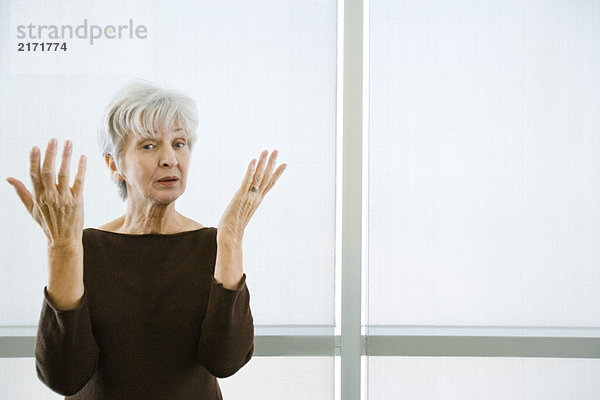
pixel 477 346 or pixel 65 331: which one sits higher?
pixel 65 331

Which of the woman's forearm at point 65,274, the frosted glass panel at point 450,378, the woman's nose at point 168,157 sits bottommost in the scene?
the frosted glass panel at point 450,378

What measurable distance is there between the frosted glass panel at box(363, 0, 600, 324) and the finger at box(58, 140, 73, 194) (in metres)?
0.85

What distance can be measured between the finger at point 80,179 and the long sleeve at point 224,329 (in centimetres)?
43

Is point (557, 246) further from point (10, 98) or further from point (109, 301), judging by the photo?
point (10, 98)

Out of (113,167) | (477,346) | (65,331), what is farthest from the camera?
(477,346)

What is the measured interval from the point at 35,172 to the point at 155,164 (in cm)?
33

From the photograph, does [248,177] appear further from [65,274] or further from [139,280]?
[65,274]

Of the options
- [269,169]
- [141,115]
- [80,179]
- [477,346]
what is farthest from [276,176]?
[477,346]

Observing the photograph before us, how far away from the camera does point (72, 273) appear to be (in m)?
1.56

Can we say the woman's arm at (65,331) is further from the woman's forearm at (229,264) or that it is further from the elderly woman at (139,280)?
the woman's forearm at (229,264)

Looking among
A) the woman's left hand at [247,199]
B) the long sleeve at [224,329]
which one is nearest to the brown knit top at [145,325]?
the long sleeve at [224,329]

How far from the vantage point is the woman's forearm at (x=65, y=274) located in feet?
5.05

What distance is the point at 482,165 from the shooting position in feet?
5.76

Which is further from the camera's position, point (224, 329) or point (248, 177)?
point (248, 177)
